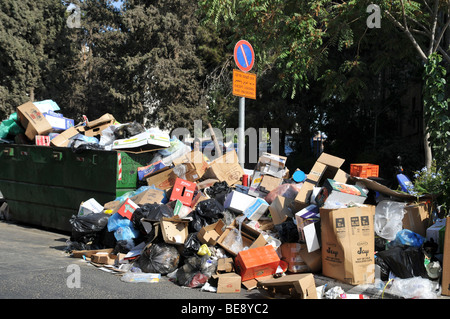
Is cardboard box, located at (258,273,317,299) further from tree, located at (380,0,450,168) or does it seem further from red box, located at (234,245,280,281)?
tree, located at (380,0,450,168)

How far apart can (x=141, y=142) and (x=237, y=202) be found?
2.17 m

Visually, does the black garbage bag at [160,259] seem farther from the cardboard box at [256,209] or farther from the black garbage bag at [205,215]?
the cardboard box at [256,209]

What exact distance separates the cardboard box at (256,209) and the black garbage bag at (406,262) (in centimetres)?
162

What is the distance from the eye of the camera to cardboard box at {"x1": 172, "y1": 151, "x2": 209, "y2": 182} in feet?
23.3

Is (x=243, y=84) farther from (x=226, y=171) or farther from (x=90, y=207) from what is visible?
(x=90, y=207)

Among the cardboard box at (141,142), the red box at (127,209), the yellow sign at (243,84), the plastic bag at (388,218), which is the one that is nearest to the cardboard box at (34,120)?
the cardboard box at (141,142)

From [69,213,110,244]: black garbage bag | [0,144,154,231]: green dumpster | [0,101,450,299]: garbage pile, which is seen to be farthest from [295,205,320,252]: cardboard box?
[0,144,154,231]: green dumpster

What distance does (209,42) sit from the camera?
66.6 feet

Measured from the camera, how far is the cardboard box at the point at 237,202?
19.3ft

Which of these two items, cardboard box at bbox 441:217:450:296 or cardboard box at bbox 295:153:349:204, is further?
cardboard box at bbox 295:153:349:204

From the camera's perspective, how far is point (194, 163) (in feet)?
23.5

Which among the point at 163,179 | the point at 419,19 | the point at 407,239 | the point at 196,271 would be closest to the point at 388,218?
the point at 407,239

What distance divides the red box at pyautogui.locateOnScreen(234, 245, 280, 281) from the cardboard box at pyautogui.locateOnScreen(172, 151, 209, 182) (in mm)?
2236

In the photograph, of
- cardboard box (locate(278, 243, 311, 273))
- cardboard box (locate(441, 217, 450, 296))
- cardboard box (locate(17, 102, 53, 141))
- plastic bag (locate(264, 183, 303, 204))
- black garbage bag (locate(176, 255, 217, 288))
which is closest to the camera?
cardboard box (locate(441, 217, 450, 296))
